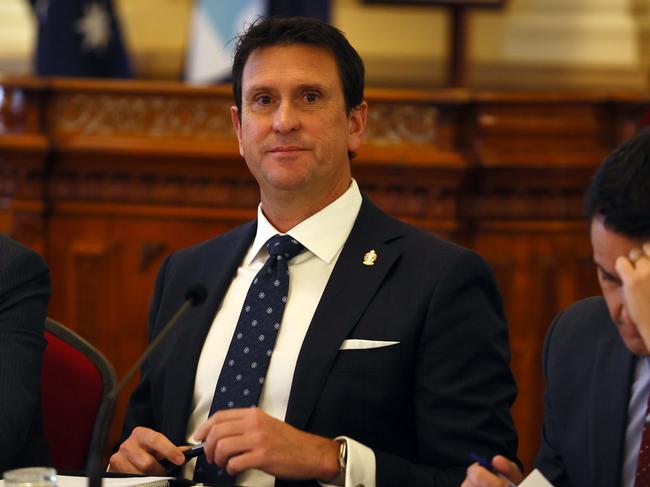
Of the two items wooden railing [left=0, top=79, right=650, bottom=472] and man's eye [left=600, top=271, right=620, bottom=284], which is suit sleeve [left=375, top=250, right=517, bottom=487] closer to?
man's eye [left=600, top=271, right=620, bottom=284]

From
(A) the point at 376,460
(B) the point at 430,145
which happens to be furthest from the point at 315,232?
(B) the point at 430,145

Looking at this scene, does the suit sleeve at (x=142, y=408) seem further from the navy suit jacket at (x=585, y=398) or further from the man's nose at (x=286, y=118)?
the navy suit jacket at (x=585, y=398)

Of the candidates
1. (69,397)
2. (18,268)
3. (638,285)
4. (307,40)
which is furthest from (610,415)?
(18,268)

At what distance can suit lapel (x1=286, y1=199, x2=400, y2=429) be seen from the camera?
92.4 inches

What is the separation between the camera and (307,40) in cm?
255

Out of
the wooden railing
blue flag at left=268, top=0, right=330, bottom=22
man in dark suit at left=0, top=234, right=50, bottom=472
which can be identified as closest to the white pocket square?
man in dark suit at left=0, top=234, right=50, bottom=472

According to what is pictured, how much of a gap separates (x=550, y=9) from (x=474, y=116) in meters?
2.02

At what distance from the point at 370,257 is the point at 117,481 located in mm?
761

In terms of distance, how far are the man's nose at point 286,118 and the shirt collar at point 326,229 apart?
0.68ft

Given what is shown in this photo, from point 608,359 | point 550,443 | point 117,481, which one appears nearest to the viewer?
point 117,481

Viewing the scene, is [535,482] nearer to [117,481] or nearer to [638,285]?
[638,285]

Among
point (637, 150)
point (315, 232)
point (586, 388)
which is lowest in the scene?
point (586, 388)

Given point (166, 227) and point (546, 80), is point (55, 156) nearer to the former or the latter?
point (166, 227)

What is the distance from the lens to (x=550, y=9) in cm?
598
